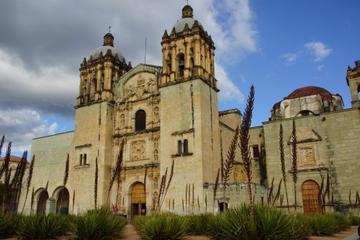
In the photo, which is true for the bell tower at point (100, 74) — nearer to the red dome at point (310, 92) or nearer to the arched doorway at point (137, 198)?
the arched doorway at point (137, 198)

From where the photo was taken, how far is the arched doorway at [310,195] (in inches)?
882

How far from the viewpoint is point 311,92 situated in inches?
1228

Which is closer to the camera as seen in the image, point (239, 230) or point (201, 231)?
point (239, 230)

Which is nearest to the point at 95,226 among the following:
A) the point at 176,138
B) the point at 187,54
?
the point at 176,138

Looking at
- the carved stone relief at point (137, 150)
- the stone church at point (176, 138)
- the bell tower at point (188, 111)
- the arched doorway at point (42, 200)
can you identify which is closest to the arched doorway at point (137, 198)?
the stone church at point (176, 138)

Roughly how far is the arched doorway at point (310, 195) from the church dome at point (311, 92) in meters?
10.6

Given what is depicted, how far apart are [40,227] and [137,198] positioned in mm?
15013

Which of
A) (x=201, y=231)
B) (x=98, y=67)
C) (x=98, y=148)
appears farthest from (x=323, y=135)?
(x=98, y=67)

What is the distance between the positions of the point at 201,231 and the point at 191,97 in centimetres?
1249

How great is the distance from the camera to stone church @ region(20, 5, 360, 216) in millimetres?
21891

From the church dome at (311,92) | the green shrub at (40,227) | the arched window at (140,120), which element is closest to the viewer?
the green shrub at (40,227)

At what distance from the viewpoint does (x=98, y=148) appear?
26.0 m

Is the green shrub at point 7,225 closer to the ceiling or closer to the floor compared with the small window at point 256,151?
closer to the floor

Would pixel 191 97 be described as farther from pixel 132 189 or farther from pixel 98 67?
pixel 98 67
